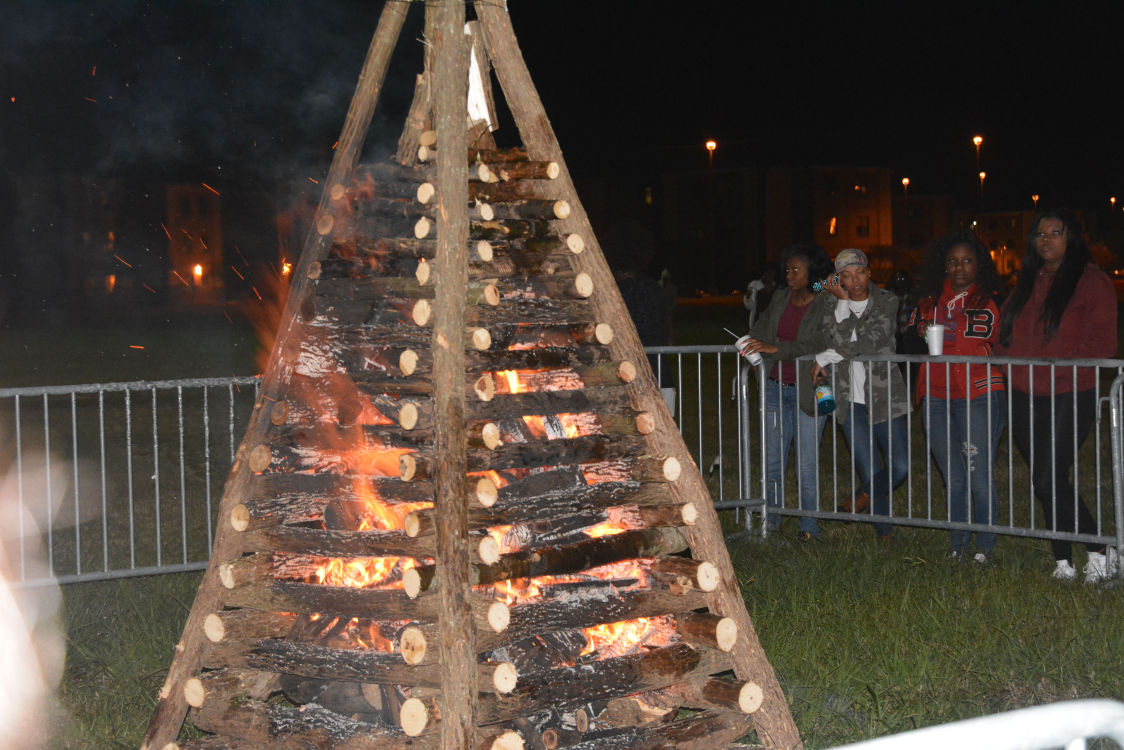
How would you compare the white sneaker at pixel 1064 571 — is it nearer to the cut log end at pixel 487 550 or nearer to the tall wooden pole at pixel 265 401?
the cut log end at pixel 487 550

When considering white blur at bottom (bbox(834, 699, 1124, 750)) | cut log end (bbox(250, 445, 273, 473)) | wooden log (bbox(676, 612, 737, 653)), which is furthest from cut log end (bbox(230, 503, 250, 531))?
white blur at bottom (bbox(834, 699, 1124, 750))

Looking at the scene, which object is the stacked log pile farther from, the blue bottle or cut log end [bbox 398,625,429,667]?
the blue bottle

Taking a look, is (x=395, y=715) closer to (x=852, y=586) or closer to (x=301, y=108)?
(x=301, y=108)

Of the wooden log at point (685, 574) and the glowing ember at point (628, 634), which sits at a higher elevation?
the wooden log at point (685, 574)

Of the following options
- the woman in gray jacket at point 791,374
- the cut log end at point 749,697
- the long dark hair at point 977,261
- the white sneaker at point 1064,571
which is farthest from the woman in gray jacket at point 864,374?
the cut log end at point 749,697

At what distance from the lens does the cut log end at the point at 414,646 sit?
324 centimetres

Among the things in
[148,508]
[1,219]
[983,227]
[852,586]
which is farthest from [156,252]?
[983,227]

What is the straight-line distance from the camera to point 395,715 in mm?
3695

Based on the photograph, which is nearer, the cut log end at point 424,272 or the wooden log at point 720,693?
the cut log end at point 424,272

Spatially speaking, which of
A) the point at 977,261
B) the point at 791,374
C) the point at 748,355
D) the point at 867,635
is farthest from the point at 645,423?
the point at 791,374

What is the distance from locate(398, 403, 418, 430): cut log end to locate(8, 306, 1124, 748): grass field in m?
1.99

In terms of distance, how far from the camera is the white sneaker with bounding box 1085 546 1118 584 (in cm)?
655

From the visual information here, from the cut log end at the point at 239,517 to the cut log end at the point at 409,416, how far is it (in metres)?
0.68

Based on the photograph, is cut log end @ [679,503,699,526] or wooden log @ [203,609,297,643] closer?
wooden log @ [203,609,297,643]
